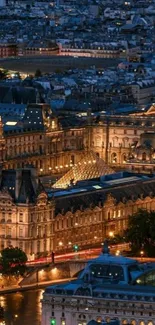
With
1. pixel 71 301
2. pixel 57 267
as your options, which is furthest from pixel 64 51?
pixel 71 301

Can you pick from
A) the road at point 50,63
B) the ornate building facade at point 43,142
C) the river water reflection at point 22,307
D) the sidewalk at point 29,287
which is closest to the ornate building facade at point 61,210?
the sidewalk at point 29,287

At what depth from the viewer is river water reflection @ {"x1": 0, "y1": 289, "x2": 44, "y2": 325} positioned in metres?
63.9

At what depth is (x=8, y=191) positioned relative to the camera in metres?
74.8

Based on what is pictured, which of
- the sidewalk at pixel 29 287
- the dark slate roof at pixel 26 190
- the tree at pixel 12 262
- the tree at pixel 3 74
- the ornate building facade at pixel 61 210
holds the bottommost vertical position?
the sidewalk at pixel 29 287

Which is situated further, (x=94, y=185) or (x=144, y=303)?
(x=94, y=185)

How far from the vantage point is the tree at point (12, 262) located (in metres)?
70.8

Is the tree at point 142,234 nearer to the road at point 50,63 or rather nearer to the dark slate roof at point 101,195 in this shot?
the dark slate roof at point 101,195

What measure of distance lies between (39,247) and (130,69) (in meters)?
61.9

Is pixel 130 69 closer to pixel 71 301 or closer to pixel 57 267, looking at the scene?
pixel 57 267

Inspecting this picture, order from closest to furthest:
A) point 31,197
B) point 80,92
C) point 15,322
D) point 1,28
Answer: point 15,322 < point 31,197 < point 80,92 < point 1,28

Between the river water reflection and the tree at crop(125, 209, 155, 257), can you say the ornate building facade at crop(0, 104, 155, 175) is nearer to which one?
the tree at crop(125, 209, 155, 257)

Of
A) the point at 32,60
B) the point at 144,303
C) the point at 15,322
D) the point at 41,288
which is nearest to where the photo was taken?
the point at 144,303

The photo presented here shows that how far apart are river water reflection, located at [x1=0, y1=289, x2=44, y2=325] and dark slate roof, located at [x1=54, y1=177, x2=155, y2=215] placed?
26.5 ft

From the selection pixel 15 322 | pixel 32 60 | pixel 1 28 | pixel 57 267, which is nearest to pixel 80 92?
pixel 32 60
